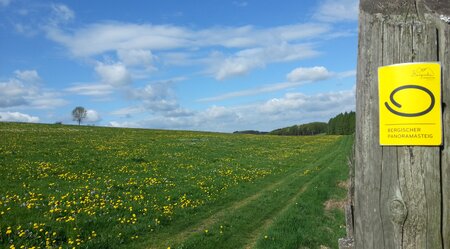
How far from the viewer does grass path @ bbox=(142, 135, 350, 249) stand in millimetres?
10406

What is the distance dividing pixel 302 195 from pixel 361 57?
1434 centimetres

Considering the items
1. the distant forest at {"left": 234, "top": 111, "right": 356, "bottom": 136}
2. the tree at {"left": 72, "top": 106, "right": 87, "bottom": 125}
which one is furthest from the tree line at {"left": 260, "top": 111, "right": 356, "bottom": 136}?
the tree at {"left": 72, "top": 106, "right": 87, "bottom": 125}

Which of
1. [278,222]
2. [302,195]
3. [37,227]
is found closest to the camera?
[37,227]

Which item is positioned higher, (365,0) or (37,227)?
(365,0)

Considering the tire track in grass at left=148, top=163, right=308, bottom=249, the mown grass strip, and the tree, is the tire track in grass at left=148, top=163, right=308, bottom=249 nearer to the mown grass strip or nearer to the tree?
the mown grass strip

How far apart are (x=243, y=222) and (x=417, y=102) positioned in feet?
34.7

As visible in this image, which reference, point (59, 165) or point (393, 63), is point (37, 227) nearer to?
point (393, 63)

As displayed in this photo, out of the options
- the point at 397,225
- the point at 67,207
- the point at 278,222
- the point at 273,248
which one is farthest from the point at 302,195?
the point at 397,225

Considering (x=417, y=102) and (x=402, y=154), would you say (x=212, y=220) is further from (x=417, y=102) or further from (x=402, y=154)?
(x=417, y=102)

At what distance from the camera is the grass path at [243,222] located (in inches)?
410

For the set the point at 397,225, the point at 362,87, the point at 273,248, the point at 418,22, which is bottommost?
the point at 273,248

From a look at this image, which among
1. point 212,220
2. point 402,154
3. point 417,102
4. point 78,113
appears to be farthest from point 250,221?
point 78,113

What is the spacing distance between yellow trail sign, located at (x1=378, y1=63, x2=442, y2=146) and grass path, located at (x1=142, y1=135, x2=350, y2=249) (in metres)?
8.23

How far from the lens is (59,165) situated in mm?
22312
